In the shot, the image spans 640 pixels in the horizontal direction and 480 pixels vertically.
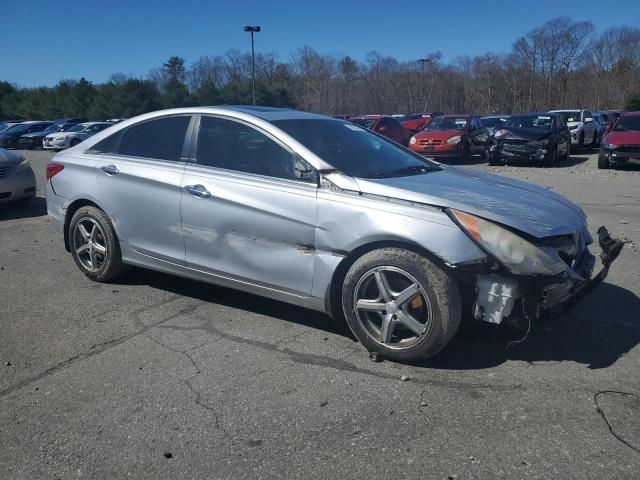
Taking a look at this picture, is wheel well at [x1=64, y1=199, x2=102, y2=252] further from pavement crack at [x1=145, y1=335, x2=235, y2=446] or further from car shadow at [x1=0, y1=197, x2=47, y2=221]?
car shadow at [x1=0, y1=197, x2=47, y2=221]

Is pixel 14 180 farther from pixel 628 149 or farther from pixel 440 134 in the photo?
pixel 628 149

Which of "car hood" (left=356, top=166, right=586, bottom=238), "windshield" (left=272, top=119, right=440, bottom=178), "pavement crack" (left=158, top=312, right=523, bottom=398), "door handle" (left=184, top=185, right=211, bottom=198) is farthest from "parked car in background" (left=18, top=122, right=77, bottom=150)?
"car hood" (left=356, top=166, right=586, bottom=238)

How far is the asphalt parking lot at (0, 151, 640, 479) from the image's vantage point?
2863 mm

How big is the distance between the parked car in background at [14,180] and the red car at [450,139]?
11.8 metres

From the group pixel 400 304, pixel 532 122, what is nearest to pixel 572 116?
pixel 532 122

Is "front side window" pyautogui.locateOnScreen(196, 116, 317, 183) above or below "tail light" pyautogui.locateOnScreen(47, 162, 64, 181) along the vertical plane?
above

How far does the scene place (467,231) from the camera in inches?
143

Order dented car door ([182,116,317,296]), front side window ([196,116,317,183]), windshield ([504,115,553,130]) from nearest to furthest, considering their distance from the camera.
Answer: dented car door ([182,116,317,296]) → front side window ([196,116,317,183]) → windshield ([504,115,553,130])

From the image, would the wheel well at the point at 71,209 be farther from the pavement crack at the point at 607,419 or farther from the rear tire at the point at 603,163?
the rear tire at the point at 603,163

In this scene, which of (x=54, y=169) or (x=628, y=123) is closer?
(x=54, y=169)

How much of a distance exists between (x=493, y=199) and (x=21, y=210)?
29.1 feet

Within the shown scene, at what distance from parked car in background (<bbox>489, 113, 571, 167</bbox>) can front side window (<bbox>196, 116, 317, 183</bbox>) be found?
47.2 feet

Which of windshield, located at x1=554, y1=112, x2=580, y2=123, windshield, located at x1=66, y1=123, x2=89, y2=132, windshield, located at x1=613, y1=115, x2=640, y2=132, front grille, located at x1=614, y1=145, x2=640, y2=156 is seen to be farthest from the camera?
windshield, located at x1=66, y1=123, x2=89, y2=132

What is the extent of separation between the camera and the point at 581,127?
23.4 metres
